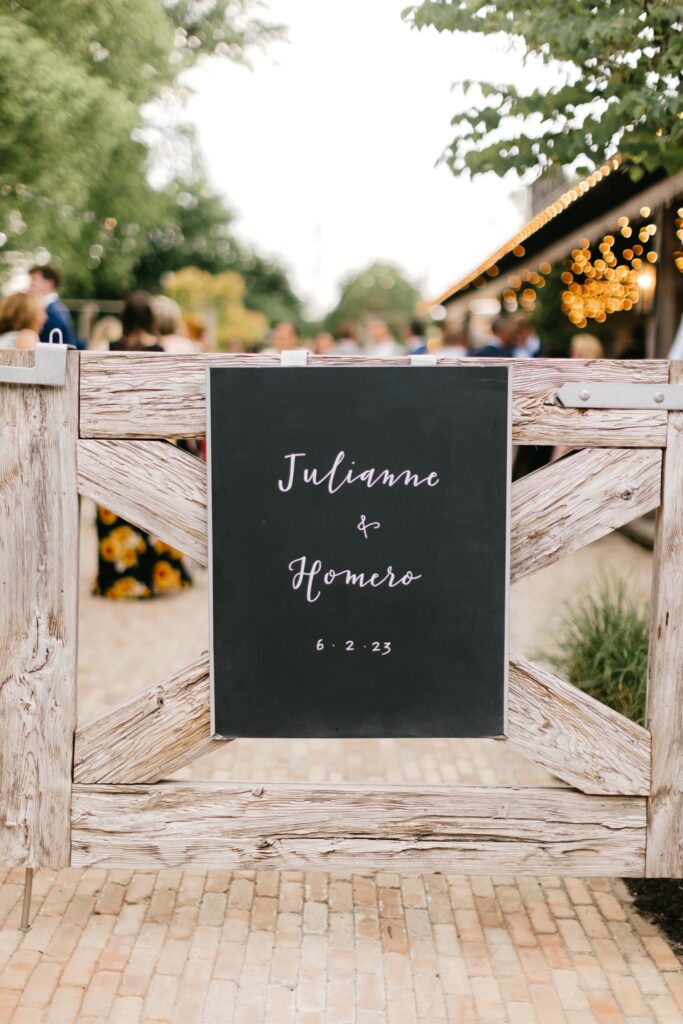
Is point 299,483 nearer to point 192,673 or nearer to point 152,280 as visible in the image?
point 192,673

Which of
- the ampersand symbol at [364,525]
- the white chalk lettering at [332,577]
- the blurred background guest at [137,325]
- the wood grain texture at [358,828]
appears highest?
the blurred background guest at [137,325]

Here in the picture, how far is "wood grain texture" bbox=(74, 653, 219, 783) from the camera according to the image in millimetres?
2777

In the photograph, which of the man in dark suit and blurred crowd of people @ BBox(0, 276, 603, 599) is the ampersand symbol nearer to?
blurred crowd of people @ BBox(0, 276, 603, 599)

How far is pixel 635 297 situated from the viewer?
1213cm

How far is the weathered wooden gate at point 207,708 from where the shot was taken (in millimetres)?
2703

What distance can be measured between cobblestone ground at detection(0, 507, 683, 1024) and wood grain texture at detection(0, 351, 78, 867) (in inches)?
12.7

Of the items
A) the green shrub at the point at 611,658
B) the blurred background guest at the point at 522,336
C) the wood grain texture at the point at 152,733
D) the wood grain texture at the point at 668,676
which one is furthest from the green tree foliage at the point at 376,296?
the wood grain texture at the point at 152,733

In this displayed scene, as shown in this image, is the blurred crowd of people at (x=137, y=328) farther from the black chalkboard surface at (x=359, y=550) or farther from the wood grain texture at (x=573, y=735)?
the wood grain texture at (x=573, y=735)

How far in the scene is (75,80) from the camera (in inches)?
161

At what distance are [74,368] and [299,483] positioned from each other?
0.67 m

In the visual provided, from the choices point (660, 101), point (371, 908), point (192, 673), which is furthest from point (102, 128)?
point (371, 908)

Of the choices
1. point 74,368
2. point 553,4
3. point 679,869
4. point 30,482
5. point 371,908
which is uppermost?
point 553,4

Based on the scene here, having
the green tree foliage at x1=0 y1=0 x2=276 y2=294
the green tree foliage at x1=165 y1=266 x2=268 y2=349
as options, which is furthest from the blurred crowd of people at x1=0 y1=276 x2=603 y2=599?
the green tree foliage at x1=165 y1=266 x2=268 y2=349

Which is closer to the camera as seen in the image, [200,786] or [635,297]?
[200,786]
